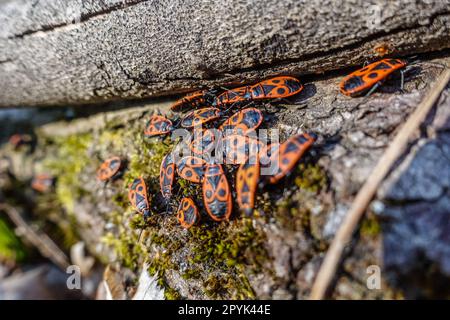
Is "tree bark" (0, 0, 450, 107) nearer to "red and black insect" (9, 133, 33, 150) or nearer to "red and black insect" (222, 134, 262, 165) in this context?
"red and black insect" (222, 134, 262, 165)

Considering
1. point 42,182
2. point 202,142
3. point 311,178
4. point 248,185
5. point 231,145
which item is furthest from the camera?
point 42,182

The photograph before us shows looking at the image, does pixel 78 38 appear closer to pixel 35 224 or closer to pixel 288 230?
pixel 288 230

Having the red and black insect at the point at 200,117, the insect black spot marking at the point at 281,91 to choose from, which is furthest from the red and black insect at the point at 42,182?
the insect black spot marking at the point at 281,91

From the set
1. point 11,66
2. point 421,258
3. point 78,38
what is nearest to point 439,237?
point 421,258

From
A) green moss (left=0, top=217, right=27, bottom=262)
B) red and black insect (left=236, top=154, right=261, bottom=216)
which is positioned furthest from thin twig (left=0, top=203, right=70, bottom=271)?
red and black insect (left=236, top=154, right=261, bottom=216)

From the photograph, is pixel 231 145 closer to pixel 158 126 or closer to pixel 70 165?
pixel 158 126

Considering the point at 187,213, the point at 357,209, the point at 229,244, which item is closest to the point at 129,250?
Result: the point at 187,213

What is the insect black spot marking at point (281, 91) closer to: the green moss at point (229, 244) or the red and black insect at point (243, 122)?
the red and black insect at point (243, 122)
